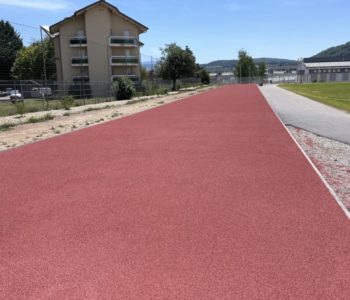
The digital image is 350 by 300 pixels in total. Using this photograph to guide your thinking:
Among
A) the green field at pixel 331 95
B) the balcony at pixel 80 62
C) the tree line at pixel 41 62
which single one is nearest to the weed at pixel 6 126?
the green field at pixel 331 95

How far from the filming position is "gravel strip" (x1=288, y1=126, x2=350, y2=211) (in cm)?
745

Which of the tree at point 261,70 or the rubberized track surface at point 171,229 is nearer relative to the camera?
the rubberized track surface at point 171,229

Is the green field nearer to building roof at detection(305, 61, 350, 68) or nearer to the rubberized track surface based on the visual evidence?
the rubberized track surface

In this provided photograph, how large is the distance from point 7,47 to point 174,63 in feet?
116

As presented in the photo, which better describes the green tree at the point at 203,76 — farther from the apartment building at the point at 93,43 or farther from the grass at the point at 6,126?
the grass at the point at 6,126

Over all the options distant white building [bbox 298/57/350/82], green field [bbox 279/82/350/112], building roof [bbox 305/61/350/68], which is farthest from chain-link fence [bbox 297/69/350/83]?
green field [bbox 279/82/350/112]

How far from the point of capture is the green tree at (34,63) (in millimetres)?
76250

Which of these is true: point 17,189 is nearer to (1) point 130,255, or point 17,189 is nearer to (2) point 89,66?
(1) point 130,255

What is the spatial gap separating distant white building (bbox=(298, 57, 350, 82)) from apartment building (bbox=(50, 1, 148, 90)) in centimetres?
7318

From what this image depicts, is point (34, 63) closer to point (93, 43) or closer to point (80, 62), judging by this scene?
point (80, 62)

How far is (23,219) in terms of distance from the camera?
19.1 ft

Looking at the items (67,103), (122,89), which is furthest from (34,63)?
(67,103)

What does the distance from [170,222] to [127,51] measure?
63.7m

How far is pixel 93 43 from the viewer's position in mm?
63812
